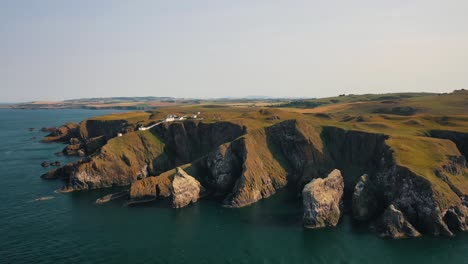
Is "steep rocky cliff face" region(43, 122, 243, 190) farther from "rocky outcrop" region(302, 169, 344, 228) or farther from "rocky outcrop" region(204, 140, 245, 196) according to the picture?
"rocky outcrop" region(302, 169, 344, 228)

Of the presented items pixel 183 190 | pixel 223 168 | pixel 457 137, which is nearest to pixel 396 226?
pixel 223 168

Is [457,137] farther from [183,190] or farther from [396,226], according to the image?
[183,190]

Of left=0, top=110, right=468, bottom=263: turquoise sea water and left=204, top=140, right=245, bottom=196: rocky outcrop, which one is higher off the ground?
left=204, top=140, right=245, bottom=196: rocky outcrop

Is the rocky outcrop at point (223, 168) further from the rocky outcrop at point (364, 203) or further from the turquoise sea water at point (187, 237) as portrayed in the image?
the rocky outcrop at point (364, 203)

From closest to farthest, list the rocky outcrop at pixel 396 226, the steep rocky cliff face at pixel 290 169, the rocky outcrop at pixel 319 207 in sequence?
the rocky outcrop at pixel 396 226, the steep rocky cliff face at pixel 290 169, the rocky outcrop at pixel 319 207

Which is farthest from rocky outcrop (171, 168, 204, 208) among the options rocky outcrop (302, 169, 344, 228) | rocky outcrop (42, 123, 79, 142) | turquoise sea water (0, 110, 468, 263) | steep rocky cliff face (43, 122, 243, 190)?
rocky outcrop (42, 123, 79, 142)

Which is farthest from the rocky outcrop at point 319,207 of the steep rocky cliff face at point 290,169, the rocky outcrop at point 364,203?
the rocky outcrop at point 364,203
